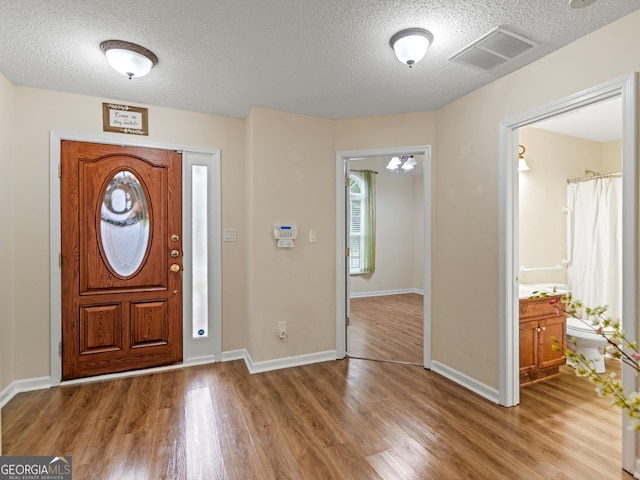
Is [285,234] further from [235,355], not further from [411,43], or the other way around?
[411,43]

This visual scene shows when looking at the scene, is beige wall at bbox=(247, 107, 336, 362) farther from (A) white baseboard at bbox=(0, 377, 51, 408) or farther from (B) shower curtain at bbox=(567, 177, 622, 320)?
(B) shower curtain at bbox=(567, 177, 622, 320)

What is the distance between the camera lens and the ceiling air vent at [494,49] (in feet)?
6.61

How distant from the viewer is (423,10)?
5.90 ft

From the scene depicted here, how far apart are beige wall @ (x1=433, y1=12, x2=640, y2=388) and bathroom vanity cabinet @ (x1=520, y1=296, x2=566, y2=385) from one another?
43 cm

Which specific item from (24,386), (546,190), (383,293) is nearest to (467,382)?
(546,190)

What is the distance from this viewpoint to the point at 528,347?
9.39 feet

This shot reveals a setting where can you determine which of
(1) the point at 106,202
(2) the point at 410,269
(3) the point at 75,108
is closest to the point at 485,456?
(1) the point at 106,202

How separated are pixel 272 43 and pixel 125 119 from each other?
176 centimetres

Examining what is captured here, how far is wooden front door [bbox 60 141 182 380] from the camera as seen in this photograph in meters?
2.87

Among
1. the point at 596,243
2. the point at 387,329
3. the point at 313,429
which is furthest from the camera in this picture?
the point at 387,329

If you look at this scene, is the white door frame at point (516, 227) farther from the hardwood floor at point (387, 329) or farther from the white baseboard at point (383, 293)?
the white baseboard at point (383, 293)

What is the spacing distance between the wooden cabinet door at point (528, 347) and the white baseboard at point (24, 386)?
4070mm

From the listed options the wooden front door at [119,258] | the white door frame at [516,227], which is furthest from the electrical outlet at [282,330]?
the white door frame at [516,227]
